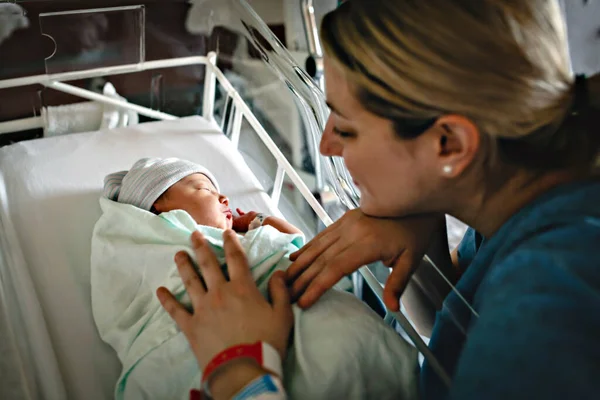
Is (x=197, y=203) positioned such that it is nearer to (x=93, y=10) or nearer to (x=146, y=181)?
(x=146, y=181)

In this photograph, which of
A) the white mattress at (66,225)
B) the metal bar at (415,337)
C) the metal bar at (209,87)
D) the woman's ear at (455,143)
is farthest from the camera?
the metal bar at (209,87)

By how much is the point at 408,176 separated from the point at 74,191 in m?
0.86

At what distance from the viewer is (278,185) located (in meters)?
1.32

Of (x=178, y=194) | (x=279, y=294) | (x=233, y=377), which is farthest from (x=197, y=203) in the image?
(x=233, y=377)

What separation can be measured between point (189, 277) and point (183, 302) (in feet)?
0.22

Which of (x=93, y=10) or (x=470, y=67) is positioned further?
(x=93, y=10)

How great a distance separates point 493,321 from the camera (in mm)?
550

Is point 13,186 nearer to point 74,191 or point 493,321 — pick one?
point 74,191

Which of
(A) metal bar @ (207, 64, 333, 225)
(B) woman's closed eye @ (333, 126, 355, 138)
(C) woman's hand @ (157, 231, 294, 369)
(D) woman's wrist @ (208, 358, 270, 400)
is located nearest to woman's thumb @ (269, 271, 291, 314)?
(C) woman's hand @ (157, 231, 294, 369)

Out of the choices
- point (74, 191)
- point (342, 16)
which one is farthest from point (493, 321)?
point (74, 191)

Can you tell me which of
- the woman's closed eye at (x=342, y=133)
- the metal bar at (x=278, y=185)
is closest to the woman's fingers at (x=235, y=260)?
the woman's closed eye at (x=342, y=133)

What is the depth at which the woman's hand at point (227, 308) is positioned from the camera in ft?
2.24

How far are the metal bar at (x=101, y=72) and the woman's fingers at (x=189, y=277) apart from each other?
0.85 m

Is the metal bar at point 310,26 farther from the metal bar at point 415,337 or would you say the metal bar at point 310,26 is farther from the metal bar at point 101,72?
the metal bar at point 415,337
